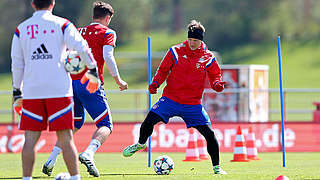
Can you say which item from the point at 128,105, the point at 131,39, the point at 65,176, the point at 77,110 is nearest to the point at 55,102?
the point at 65,176

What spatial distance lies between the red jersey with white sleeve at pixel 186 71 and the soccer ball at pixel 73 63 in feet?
7.55

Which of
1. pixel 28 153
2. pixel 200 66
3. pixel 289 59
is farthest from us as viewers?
pixel 289 59

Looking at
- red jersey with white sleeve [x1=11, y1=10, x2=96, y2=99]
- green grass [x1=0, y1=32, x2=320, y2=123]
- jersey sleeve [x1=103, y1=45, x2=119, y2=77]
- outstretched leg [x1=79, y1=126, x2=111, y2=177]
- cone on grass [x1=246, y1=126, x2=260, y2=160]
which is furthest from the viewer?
green grass [x1=0, y1=32, x2=320, y2=123]

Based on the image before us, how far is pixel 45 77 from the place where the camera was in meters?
7.28

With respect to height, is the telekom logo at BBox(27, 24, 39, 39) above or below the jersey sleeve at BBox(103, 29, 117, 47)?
below

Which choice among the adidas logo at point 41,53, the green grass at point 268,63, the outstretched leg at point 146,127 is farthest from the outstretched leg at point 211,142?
the green grass at point 268,63

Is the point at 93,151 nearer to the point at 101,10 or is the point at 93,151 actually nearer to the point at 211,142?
the point at 211,142

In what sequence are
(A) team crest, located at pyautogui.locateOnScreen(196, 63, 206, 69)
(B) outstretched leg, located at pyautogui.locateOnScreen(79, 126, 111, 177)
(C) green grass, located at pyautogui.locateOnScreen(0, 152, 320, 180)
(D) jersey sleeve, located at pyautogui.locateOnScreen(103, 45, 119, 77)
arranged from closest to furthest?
(B) outstretched leg, located at pyautogui.locateOnScreen(79, 126, 111, 177) < (C) green grass, located at pyautogui.locateOnScreen(0, 152, 320, 180) < (D) jersey sleeve, located at pyautogui.locateOnScreen(103, 45, 119, 77) < (A) team crest, located at pyautogui.locateOnScreen(196, 63, 206, 69)

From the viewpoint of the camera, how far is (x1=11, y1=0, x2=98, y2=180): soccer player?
7.30 metres

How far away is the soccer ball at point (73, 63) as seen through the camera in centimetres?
739

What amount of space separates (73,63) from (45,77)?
331 millimetres

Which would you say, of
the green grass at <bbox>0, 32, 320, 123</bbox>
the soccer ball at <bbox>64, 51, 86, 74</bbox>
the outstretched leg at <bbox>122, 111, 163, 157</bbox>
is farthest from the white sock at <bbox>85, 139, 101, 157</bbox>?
the green grass at <bbox>0, 32, 320, 123</bbox>

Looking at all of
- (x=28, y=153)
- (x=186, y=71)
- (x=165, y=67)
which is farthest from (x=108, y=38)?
(x=28, y=153)

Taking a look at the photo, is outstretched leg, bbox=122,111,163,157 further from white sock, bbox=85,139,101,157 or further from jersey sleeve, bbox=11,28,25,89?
jersey sleeve, bbox=11,28,25,89
